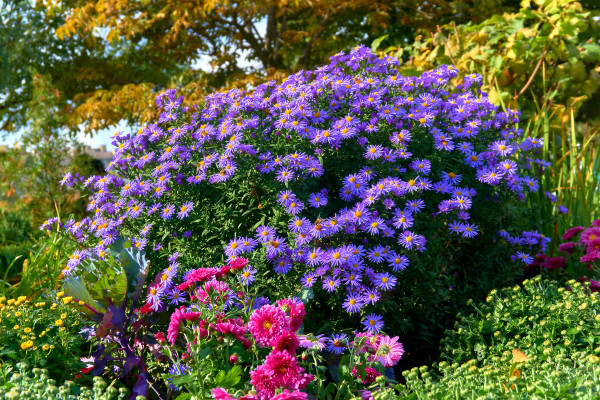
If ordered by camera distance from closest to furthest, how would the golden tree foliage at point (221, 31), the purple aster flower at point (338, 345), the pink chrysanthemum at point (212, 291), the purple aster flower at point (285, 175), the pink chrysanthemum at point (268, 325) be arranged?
the pink chrysanthemum at point (268, 325), the pink chrysanthemum at point (212, 291), the purple aster flower at point (338, 345), the purple aster flower at point (285, 175), the golden tree foliage at point (221, 31)

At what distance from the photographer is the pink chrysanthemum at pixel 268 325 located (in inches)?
75.5

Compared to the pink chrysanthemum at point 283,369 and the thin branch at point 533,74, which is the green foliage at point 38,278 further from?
the thin branch at point 533,74

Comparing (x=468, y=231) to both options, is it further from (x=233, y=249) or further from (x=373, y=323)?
(x=233, y=249)

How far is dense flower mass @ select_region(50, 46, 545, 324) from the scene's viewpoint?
2.56 m

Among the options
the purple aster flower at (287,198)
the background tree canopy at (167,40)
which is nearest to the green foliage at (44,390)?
the purple aster flower at (287,198)

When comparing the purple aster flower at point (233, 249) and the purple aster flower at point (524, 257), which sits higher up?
the purple aster flower at point (233, 249)

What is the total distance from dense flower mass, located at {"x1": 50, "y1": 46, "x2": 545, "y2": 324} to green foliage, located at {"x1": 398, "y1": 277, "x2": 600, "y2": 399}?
42cm

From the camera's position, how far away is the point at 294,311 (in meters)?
2.00

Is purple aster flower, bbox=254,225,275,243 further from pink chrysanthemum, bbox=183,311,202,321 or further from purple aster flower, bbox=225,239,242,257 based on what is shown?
pink chrysanthemum, bbox=183,311,202,321

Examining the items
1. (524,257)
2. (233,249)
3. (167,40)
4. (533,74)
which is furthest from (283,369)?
(167,40)

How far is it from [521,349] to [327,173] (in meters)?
1.30

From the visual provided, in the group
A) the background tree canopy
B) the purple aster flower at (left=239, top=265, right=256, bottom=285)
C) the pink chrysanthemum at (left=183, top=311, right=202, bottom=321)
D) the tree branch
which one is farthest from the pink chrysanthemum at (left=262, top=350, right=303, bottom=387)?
the tree branch

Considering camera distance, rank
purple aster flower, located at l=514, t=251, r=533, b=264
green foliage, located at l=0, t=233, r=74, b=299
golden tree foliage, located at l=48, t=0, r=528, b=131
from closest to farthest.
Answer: purple aster flower, located at l=514, t=251, r=533, b=264, green foliage, located at l=0, t=233, r=74, b=299, golden tree foliage, located at l=48, t=0, r=528, b=131

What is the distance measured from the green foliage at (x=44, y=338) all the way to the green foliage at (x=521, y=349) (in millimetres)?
1513
